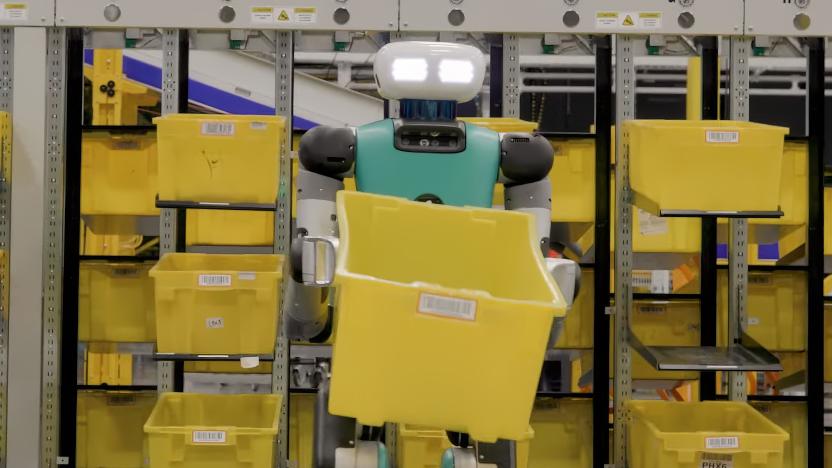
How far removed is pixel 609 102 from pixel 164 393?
7.66 feet

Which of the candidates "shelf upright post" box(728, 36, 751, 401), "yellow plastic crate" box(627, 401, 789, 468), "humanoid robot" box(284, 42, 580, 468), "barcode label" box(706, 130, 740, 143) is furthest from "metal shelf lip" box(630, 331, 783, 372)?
"humanoid robot" box(284, 42, 580, 468)

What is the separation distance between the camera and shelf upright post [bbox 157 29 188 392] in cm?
412

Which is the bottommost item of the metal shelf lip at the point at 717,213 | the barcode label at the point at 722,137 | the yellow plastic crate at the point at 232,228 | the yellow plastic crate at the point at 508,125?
the yellow plastic crate at the point at 232,228

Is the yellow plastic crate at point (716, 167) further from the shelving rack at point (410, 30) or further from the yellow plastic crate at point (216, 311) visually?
the yellow plastic crate at point (216, 311)

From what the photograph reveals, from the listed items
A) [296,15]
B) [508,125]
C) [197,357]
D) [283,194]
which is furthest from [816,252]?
[197,357]

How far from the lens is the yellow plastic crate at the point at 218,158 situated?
366 centimetres

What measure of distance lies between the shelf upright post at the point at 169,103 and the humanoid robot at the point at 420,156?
1.36m

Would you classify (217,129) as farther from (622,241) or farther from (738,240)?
(738,240)

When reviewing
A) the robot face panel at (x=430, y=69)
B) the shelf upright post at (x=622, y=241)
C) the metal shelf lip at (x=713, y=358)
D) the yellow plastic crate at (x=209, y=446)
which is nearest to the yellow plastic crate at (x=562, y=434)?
the shelf upright post at (x=622, y=241)

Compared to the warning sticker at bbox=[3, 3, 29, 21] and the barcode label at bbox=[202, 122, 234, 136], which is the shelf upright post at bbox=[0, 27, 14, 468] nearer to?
the warning sticker at bbox=[3, 3, 29, 21]

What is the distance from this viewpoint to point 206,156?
12.1 feet

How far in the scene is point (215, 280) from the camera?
148 inches

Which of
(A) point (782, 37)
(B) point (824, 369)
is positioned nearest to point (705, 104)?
(A) point (782, 37)

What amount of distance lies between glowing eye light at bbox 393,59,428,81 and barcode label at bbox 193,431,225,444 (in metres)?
1.60
